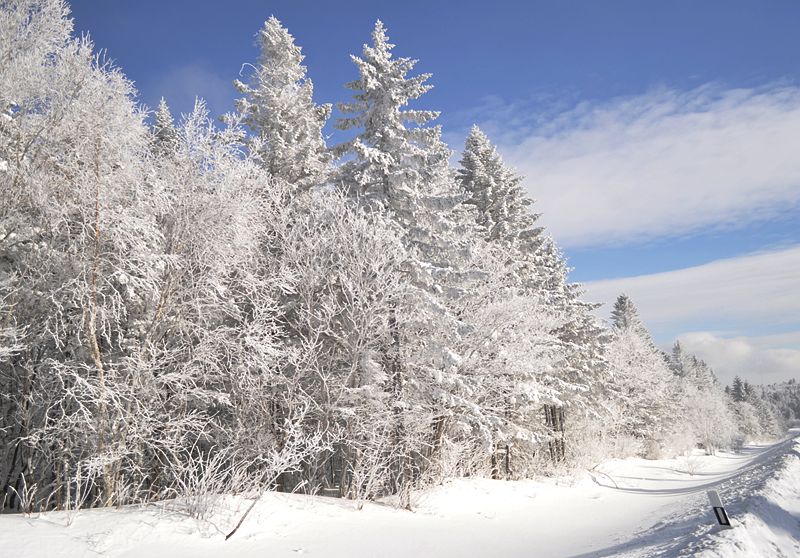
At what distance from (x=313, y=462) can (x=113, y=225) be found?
9.49m

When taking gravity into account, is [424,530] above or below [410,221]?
below

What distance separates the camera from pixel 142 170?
36.5ft

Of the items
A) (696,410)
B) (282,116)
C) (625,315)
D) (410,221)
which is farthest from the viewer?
(696,410)

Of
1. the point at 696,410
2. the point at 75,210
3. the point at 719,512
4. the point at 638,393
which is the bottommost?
the point at 719,512

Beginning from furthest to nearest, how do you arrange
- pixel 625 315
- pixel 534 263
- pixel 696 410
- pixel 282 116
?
pixel 696 410
pixel 625 315
pixel 534 263
pixel 282 116

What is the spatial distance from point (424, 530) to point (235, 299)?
8116 mm

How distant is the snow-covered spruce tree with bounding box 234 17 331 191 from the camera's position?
1816 cm

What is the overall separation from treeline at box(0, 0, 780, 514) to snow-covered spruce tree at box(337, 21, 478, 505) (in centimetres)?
8

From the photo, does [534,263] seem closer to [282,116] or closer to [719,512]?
[282,116]

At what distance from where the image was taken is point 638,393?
3722 cm

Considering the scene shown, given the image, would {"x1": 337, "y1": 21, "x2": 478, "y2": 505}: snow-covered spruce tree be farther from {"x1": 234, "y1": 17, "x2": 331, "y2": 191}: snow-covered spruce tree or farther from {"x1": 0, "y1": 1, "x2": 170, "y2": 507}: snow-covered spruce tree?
{"x1": 0, "y1": 1, "x2": 170, "y2": 507}: snow-covered spruce tree

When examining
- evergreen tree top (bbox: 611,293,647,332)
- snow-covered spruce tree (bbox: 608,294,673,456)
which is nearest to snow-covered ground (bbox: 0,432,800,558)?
snow-covered spruce tree (bbox: 608,294,673,456)

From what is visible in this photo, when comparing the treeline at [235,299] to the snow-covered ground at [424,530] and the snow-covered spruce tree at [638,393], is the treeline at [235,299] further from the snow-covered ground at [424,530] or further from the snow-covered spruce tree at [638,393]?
the snow-covered spruce tree at [638,393]

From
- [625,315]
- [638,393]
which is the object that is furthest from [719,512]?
[625,315]
